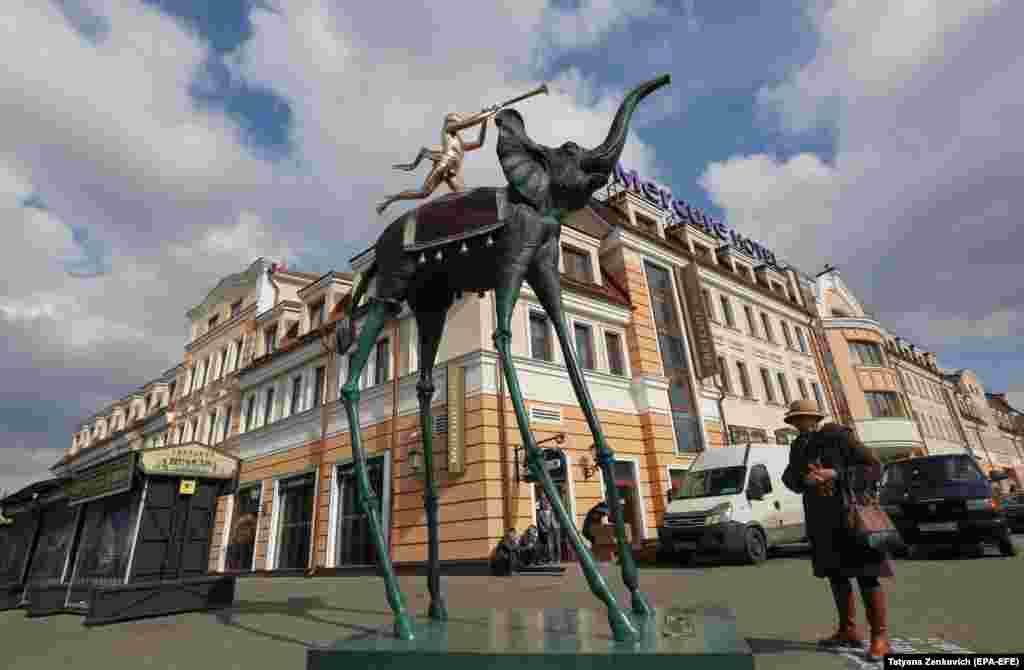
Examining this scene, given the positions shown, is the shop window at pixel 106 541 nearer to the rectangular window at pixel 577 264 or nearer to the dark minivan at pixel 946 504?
the dark minivan at pixel 946 504

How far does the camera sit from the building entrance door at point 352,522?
15.3m

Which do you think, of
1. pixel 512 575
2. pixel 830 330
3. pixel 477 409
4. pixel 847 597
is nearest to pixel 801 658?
pixel 847 597

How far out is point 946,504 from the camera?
926 centimetres

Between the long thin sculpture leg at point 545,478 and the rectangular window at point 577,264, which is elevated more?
the rectangular window at point 577,264

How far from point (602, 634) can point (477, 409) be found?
37.5ft

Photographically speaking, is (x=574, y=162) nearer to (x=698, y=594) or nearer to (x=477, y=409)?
(x=698, y=594)

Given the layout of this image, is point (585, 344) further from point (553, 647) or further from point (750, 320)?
point (553, 647)

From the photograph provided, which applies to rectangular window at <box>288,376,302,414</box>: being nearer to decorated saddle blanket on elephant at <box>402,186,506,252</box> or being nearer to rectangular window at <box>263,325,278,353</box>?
rectangular window at <box>263,325,278,353</box>

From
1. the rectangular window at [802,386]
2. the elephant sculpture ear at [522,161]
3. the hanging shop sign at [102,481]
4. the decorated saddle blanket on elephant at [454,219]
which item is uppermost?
the rectangular window at [802,386]

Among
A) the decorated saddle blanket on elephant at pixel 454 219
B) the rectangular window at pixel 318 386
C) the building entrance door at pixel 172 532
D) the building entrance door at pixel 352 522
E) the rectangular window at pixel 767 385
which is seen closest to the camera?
the decorated saddle blanket on elephant at pixel 454 219

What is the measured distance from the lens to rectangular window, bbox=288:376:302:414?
19.7m

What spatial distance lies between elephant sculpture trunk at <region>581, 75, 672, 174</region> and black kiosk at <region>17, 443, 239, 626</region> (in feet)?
24.6

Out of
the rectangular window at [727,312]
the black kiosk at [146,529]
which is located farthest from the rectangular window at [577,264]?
the black kiosk at [146,529]

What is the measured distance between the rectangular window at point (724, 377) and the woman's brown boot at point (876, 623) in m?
18.3
